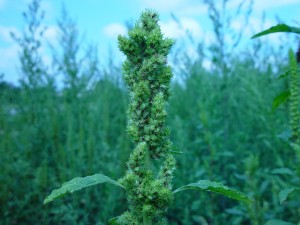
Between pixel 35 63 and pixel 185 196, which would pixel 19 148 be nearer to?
pixel 35 63

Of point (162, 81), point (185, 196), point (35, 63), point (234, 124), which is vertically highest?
point (35, 63)

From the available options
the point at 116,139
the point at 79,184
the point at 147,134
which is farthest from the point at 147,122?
the point at 116,139

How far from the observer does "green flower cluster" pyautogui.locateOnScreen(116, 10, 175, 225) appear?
138 centimetres

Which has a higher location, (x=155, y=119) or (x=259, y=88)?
(x=259, y=88)

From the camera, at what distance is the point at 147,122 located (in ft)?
4.69

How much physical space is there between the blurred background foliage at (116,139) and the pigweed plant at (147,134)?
1479 millimetres

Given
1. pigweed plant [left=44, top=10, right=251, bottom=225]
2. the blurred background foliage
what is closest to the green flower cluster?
pigweed plant [left=44, top=10, right=251, bottom=225]

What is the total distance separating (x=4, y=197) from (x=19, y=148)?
74 cm

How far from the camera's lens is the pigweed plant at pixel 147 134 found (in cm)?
138

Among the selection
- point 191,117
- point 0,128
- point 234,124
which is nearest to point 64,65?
point 0,128

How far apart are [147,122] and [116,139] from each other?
3590 mm

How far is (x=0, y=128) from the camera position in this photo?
16.1ft

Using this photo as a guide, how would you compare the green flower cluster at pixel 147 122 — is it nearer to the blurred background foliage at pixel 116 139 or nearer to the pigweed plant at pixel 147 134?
the pigweed plant at pixel 147 134

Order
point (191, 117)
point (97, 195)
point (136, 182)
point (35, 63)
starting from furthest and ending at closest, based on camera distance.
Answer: point (35, 63) → point (191, 117) → point (97, 195) → point (136, 182)
